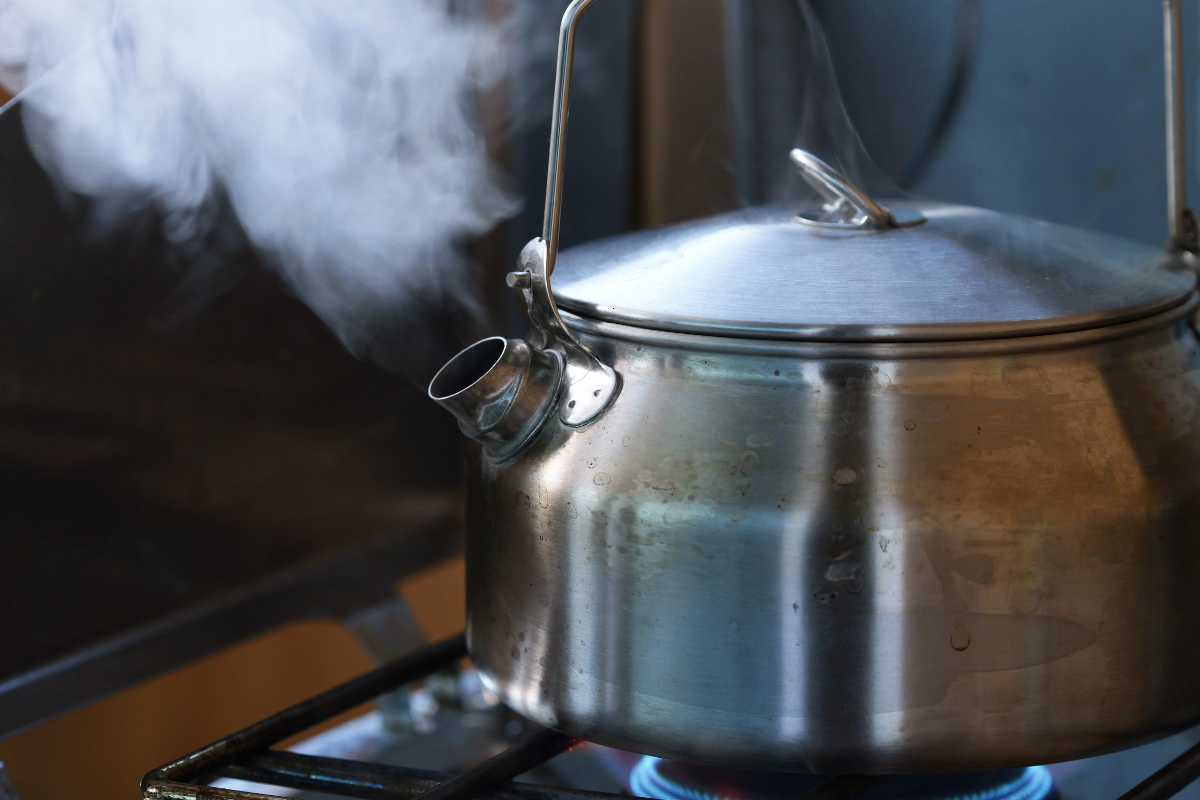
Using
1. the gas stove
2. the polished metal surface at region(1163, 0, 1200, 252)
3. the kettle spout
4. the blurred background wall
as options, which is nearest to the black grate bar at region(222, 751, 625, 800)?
the gas stove

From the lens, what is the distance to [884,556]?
0.61 metres

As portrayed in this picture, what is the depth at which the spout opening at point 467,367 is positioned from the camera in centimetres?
71

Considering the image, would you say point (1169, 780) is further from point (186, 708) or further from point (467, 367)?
point (186, 708)

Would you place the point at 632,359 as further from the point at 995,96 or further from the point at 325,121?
the point at 995,96

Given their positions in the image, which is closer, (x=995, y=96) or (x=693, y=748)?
(x=693, y=748)

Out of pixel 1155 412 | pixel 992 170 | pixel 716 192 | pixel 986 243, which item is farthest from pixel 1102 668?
pixel 716 192

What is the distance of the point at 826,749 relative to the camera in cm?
63

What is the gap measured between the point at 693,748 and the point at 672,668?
40mm

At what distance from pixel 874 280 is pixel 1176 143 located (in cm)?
27

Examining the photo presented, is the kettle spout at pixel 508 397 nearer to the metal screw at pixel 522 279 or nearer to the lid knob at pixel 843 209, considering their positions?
the metal screw at pixel 522 279

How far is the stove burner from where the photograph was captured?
0.75 metres

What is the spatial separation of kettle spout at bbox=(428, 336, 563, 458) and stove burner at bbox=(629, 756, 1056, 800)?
0.72 ft

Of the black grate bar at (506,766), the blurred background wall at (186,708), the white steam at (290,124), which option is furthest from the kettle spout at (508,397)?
the blurred background wall at (186,708)

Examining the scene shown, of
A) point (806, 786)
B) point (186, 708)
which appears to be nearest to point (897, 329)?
point (806, 786)
